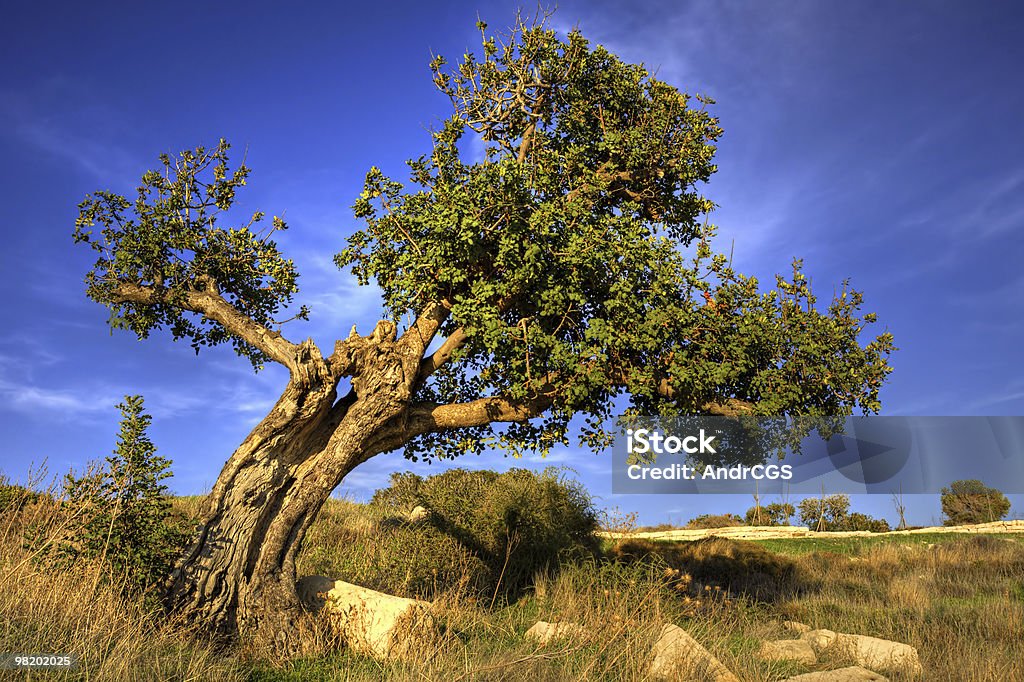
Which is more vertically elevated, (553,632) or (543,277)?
(543,277)

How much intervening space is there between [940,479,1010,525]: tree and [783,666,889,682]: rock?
34.6 m

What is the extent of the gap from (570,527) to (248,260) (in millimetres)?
10031

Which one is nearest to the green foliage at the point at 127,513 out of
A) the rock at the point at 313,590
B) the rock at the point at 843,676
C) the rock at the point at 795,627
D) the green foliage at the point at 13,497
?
the rock at the point at 313,590

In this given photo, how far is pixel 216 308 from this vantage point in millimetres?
14625

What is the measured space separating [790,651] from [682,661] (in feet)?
8.78

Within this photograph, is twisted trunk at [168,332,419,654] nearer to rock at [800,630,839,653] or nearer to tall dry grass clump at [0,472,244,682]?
tall dry grass clump at [0,472,244,682]

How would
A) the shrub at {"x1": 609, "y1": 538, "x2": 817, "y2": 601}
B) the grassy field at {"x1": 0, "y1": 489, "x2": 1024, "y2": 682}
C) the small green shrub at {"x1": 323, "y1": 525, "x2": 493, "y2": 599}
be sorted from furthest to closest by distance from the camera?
the shrub at {"x1": 609, "y1": 538, "x2": 817, "y2": 601} < the small green shrub at {"x1": 323, "y1": 525, "x2": 493, "y2": 599} < the grassy field at {"x1": 0, "y1": 489, "x2": 1024, "y2": 682}

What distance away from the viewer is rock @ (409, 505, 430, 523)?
17.1 meters

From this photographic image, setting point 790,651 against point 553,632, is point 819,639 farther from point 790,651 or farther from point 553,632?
point 553,632

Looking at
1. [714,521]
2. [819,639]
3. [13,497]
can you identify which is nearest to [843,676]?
[819,639]

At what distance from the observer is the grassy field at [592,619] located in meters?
8.45

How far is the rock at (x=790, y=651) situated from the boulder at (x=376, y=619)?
5011 millimetres

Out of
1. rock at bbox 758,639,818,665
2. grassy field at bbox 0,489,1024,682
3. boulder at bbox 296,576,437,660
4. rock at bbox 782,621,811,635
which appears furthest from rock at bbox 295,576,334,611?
rock at bbox 782,621,811,635

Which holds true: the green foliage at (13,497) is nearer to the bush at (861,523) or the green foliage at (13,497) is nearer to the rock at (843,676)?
the rock at (843,676)
